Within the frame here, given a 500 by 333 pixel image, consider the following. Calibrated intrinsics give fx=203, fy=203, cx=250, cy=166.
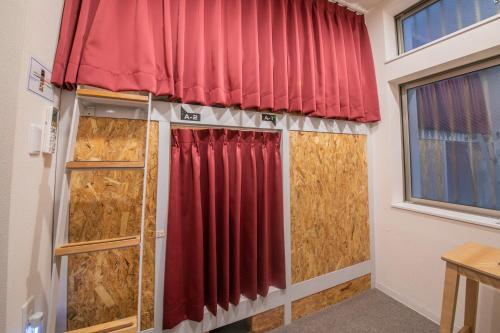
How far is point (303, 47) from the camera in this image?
189cm

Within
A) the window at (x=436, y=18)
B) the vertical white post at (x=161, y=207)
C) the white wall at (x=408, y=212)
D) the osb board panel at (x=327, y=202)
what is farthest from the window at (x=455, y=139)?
the vertical white post at (x=161, y=207)

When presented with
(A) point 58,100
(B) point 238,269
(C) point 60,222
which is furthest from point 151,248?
(A) point 58,100

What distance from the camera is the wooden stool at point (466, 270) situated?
107 cm

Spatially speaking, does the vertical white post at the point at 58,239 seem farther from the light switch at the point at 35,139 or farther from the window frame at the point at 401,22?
the window frame at the point at 401,22

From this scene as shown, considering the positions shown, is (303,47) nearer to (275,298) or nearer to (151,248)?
(151,248)

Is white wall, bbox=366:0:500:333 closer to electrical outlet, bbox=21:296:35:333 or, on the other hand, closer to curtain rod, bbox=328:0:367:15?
curtain rod, bbox=328:0:367:15

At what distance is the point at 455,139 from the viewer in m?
1.81

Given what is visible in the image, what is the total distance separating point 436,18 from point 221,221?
2721 millimetres

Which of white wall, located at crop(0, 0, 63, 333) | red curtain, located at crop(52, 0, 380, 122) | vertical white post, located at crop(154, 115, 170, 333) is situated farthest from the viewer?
vertical white post, located at crop(154, 115, 170, 333)

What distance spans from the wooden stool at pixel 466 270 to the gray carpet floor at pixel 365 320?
40cm

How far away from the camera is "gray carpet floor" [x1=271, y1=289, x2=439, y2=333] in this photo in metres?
1.64

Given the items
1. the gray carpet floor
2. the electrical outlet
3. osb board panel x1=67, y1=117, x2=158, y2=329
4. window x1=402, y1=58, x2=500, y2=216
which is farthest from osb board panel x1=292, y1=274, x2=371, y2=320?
the electrical outlet

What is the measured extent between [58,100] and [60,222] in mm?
720

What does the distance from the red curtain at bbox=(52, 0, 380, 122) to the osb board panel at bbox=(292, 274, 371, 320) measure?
5.50ft
